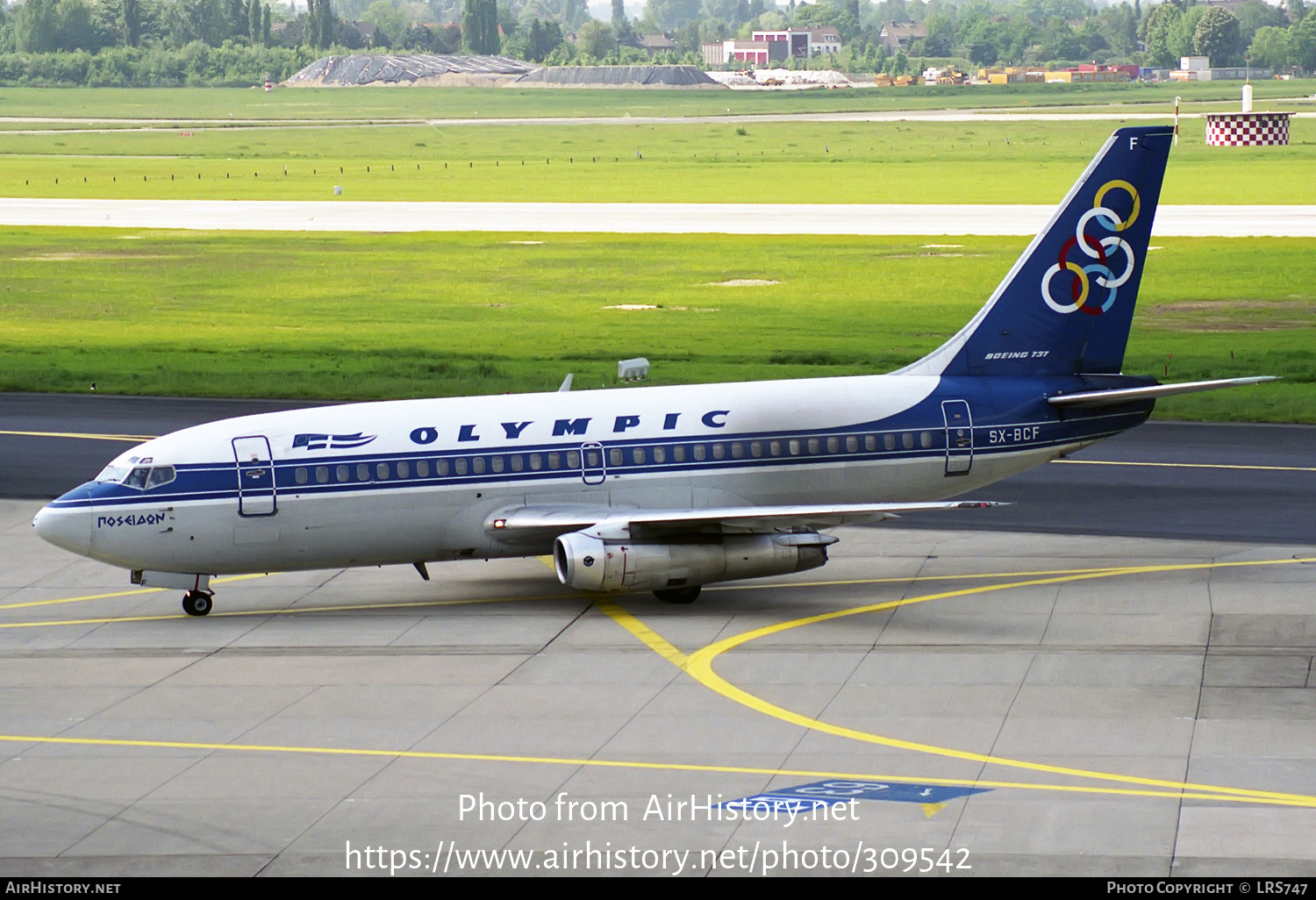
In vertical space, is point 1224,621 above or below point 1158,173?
below

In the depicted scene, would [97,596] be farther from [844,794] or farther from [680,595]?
[844,794]

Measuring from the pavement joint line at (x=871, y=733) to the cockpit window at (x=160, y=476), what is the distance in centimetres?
881

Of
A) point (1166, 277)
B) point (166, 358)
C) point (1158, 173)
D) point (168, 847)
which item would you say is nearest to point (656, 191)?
point (1166, 277)

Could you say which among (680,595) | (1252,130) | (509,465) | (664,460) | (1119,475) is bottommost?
(1119,475)

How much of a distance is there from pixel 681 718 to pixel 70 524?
1343 centimetres

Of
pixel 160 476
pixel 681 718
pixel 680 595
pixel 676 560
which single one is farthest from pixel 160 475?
pixel 681 718

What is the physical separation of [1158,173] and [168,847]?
26215 mm

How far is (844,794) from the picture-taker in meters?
23.8

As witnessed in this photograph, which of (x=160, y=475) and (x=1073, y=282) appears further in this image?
(x=1073, y=282)

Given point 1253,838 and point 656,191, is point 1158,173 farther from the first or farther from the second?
point 656,191

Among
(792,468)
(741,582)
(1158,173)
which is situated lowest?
(741,582)

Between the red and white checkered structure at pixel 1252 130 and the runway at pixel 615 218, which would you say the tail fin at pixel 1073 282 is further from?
the red and white checkered structure at pixel 1252 130

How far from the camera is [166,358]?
6844 cm

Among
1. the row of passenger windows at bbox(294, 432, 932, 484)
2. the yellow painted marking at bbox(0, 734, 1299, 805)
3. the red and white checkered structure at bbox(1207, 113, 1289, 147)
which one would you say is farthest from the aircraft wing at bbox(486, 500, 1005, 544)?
the red and white checkered structure at bbox(1207, 113, 1289, 147)
